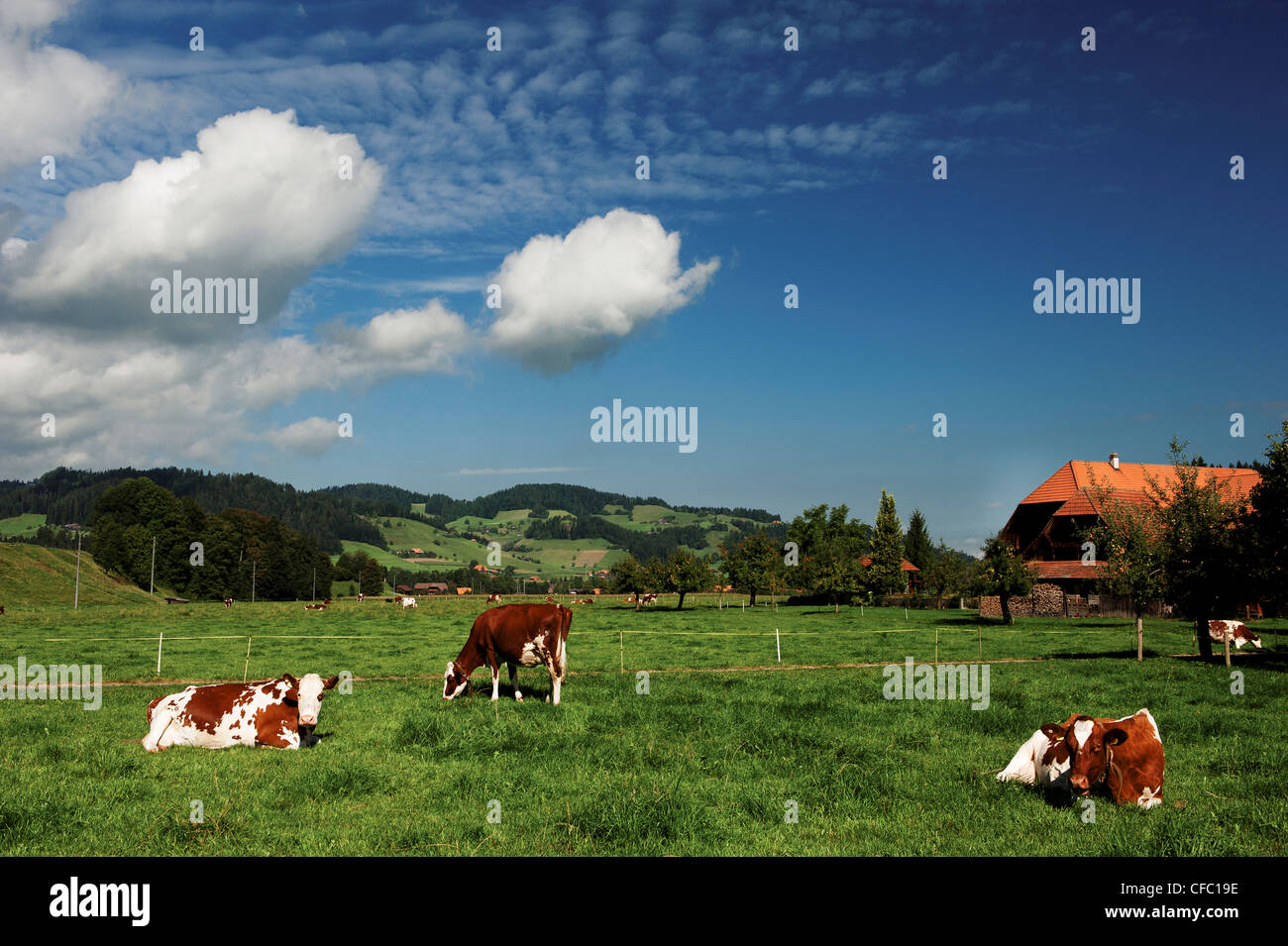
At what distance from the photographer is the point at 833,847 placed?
24.5 ft

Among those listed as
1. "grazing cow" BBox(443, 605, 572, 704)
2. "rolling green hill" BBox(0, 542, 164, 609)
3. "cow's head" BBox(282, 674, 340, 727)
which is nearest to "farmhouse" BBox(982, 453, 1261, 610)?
"grazing cow" BBox(443, 605, 572, 704)

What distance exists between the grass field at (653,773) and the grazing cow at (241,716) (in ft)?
1.12

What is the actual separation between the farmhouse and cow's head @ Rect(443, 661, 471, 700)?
4848cm

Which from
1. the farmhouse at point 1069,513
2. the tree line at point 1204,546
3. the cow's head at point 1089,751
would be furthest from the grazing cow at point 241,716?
the farmhouse at point 1069,513

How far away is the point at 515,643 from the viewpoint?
54.5ft

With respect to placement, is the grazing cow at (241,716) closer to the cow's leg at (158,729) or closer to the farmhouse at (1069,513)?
the cow's leg at (158,729)

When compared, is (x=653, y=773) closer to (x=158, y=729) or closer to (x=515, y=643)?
(x=515, y=643)

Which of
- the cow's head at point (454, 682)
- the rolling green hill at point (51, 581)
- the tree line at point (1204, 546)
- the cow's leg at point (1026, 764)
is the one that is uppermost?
the tree line at point (1204, 546)

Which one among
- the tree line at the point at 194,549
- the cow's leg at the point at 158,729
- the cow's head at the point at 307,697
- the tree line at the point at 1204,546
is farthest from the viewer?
the tree line at the point at 194,549

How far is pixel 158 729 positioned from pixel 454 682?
576 cm

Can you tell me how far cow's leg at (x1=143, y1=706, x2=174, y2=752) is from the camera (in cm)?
1217

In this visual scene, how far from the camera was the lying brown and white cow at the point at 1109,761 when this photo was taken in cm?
904
